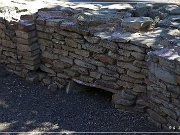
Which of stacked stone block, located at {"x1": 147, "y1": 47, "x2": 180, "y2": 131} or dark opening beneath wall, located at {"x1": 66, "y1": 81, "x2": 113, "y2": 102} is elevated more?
stacked stone block, located at {"x1": 147, "y1": 47, "x2": 180, "y2": 131}

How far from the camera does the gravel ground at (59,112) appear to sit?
15.9ft

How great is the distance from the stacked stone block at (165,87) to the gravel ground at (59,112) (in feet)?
0.76

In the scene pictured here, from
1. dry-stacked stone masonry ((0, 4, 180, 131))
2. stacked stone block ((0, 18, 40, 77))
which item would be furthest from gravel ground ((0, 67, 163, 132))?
stacked stone block ((0, 18, 40, 77))

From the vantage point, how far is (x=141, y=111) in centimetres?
502

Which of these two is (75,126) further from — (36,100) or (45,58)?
(45,58)

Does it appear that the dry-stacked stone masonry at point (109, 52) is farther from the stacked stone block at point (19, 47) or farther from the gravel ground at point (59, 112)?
the gravel ground at point (59, 112)

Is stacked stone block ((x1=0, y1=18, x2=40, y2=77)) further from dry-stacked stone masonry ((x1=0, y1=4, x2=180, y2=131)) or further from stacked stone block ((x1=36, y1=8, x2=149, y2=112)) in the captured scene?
stacked stone block ((x1=36, y1=8, x2=149, y2=112))

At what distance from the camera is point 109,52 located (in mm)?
5062

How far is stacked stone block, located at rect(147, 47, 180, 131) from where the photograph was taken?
4.38 metres

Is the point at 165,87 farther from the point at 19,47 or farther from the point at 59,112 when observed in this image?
the point at 19,47

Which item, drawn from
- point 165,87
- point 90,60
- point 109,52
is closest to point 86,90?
point 90,60

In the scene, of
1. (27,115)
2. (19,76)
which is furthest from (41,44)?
(27,115)

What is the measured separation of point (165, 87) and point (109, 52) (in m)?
0.92

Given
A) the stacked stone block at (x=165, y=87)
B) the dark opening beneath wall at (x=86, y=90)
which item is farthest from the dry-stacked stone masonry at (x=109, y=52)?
the dark opening beneath wall at (x=86, y=90)
